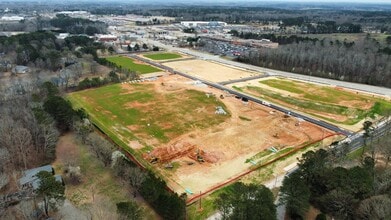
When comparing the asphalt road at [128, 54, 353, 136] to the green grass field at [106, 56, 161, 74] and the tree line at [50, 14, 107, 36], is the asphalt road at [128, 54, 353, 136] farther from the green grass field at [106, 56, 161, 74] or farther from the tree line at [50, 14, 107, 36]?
the tree line at [50, 14, 107, 36]

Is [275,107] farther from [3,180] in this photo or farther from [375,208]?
[3,180]

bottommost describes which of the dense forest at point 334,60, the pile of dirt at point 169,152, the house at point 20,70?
the pile of dirt at point 169,152

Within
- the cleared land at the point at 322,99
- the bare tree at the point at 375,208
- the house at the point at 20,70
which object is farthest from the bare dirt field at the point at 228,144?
the house at the point at 20,70

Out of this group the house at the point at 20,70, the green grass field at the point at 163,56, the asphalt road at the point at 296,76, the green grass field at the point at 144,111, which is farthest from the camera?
the green grass field at the point at 163,56

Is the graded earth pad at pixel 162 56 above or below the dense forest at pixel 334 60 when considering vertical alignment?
below

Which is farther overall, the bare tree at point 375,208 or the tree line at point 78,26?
the tree line at point 78,26

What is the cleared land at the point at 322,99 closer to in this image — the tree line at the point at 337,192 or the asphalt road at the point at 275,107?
the asphalt road at the point at 275,107

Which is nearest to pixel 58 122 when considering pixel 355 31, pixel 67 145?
pixel 67 145

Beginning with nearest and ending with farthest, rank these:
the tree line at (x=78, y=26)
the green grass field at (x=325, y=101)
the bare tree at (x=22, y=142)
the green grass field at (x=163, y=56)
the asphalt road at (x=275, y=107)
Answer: the bare tree at (x=22, y=142) → the asphalt road at (x=275, y=107) → the green grass field at (x=325, y=101) → the green grass field at (x=163, y=56) → the tree line at (x=78, y=26)
